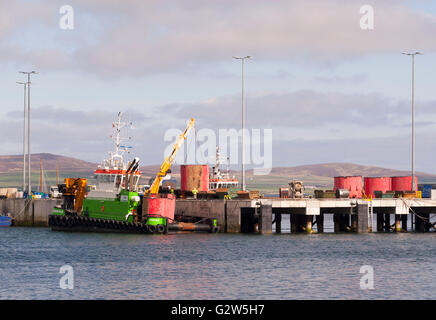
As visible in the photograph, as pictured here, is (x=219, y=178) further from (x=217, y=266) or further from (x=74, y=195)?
(x=217, y=266)

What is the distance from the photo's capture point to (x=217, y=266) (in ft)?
206

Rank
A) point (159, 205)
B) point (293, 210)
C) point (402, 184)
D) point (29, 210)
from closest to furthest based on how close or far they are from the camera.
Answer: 1. point (159, 205)
2. point (293, 210)
3. point (402, 184)
4. point (29, 210)

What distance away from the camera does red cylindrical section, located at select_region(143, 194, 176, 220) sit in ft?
280

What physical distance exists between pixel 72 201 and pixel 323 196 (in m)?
31.6

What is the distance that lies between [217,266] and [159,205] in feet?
79.5

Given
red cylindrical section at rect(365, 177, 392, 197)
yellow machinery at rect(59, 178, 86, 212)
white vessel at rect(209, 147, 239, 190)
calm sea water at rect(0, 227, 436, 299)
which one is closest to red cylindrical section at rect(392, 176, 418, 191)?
red cylindrical section at rect(365, 177, 392, 197)

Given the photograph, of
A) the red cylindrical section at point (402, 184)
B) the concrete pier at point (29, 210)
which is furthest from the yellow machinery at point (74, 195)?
the red cylindrical section at point (402, 184)

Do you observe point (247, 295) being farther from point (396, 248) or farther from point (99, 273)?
point (396, 248)

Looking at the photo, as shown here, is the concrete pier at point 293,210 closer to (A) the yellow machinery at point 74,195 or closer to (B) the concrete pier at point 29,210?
(A) the yellow machinery at point 74,195

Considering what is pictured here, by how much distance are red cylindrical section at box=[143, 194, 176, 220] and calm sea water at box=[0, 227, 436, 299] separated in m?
3.20

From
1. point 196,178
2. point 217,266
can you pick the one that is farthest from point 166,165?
point 217,266

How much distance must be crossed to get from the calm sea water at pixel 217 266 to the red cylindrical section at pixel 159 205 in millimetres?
3196

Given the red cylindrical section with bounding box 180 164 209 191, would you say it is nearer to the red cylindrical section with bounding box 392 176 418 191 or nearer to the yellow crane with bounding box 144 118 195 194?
the yellow crane with bounding box 144 118 195 194
